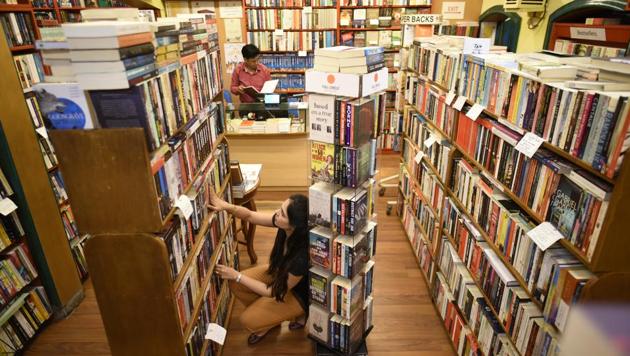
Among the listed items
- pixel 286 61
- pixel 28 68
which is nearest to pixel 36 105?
pixel 28 68

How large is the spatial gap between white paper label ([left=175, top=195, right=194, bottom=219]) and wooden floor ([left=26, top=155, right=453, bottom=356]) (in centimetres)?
132

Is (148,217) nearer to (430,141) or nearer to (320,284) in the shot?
(320,284)

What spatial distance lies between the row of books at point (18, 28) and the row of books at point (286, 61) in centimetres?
331

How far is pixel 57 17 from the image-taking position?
13.6ft

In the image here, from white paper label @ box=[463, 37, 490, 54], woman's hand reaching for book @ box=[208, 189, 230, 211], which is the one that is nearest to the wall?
white paper label @ box=[463, 37, 490, 54]

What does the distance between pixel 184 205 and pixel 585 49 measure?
141 inches

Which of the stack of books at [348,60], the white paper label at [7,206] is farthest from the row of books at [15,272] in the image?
the stack of books at [348,60]

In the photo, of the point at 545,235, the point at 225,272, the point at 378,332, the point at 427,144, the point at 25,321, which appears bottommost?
the point at 378,332

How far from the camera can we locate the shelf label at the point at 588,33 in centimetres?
311

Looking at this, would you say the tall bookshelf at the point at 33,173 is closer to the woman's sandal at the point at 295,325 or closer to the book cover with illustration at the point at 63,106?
the book cover with illustration at the point at 63,106

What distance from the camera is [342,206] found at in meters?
2.07

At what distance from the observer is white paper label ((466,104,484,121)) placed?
2.25 meters

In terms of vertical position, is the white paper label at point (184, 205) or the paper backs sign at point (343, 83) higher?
the paper backs sign at point (343, 83)

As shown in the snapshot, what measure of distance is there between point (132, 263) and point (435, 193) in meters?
2.31
